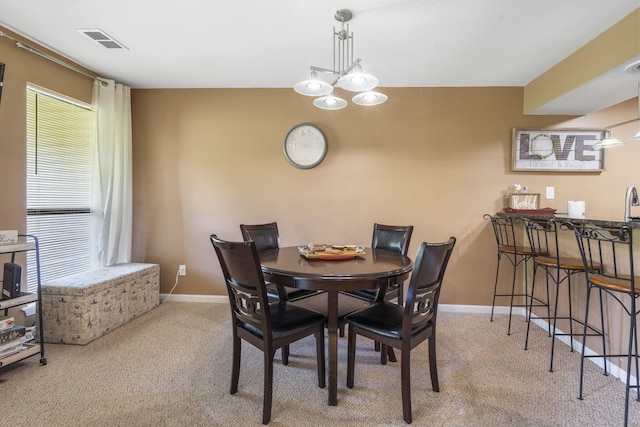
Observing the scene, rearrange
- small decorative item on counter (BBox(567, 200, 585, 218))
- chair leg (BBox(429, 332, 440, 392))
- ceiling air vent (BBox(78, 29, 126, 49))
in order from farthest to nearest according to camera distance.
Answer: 1. small decorative item on counter (BBox(567, 200, 585, 218))
2. ceiling air vent (BBox(78, 29, 126, 49))
3. chair leg (BBox(429, 332, 440, 392))

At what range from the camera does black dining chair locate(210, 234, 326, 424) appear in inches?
64.5

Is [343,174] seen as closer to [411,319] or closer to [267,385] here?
[411,319]

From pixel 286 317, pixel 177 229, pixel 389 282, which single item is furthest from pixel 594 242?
pixel 177 229

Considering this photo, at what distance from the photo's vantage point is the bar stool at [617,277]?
1.64 m

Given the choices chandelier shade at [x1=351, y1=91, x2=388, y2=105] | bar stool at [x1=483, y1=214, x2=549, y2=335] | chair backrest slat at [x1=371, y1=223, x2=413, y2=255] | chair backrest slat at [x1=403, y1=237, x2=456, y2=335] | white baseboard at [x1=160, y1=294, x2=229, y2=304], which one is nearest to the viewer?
chair backrest slat at [x1=403, y1=237, x2=456, y2=335]

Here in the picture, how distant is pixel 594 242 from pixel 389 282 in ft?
5.57

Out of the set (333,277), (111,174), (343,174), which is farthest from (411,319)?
(111,174)

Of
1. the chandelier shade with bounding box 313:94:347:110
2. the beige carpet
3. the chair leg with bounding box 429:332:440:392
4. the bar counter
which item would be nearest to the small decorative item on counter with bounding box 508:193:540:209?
the bar counter

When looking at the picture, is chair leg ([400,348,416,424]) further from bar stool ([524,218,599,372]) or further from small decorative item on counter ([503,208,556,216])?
small decorative item on counter ([503,208,556,216])

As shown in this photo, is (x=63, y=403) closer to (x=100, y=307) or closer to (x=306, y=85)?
(x=100, y=307)

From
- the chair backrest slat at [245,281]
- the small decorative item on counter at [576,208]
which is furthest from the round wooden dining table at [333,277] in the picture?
the small decorative item on counter at [576,208]

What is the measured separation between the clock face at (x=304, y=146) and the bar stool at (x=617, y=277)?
92.5 inches

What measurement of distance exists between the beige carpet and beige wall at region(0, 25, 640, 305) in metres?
1.13

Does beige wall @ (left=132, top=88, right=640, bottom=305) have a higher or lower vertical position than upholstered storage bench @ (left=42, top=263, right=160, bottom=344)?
higher
